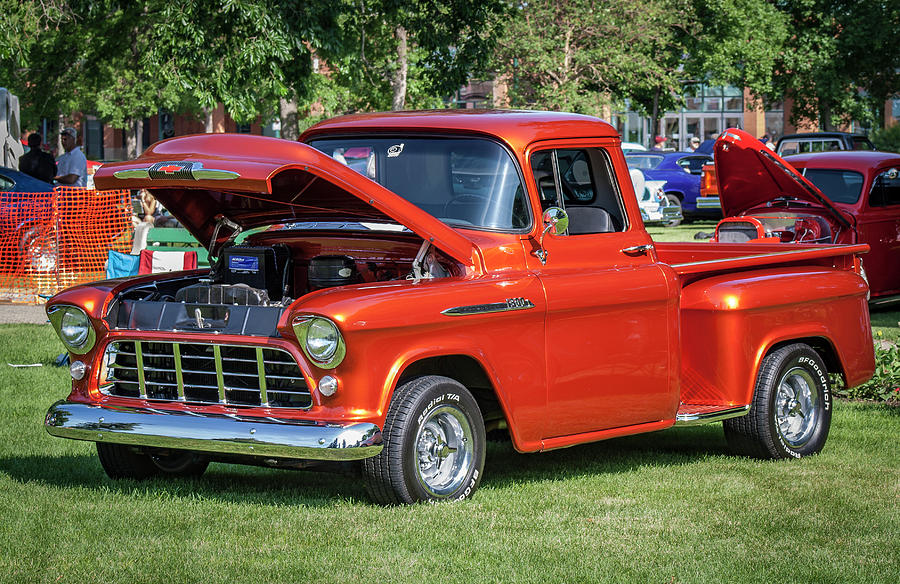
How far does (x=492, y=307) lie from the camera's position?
6262mm

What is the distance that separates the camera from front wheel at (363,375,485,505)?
5.96 meters

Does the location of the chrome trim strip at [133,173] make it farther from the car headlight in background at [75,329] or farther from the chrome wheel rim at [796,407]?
the chrome wheel rim at [796,407]

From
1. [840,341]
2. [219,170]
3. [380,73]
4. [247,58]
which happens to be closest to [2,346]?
[247,58]

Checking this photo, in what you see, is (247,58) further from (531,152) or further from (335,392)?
(335,392)

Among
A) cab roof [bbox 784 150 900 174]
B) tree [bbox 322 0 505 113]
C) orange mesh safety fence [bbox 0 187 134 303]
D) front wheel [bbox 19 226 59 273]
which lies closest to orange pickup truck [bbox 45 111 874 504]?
cab roof [bbox 784 150 900 174]

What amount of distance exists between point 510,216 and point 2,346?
7.28m

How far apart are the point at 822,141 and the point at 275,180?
2685 centimetres

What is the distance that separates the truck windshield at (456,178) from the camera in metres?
6.70

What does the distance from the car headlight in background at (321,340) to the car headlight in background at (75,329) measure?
4.49 feet

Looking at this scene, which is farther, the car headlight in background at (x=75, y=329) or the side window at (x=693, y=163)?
the side window at (x=693, y=163)

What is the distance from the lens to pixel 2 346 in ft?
40.3

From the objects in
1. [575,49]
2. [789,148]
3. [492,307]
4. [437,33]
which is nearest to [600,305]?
[492,307]

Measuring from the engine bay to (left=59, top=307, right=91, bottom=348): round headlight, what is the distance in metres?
0.15

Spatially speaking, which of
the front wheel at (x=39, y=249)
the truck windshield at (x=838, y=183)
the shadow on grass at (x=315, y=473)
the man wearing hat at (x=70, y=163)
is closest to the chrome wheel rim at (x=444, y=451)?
the shadow on grass at (x=315, y=473)
